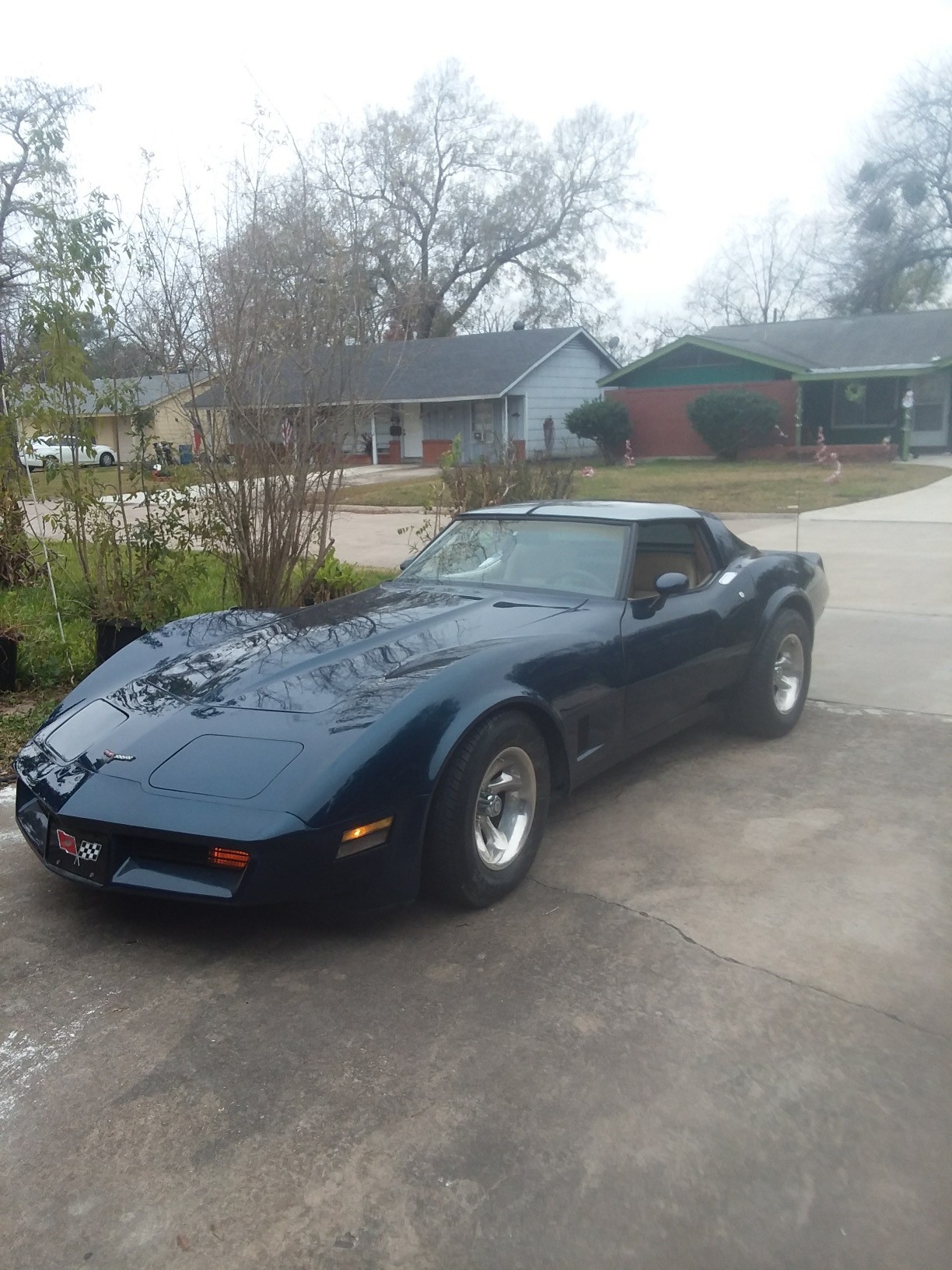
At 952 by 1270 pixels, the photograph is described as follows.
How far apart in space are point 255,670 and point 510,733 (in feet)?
3.40

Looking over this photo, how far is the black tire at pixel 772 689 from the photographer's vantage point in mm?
5727

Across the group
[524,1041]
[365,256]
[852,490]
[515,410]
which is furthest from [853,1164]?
[515,410]

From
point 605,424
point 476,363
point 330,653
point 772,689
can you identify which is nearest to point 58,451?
point 330,653

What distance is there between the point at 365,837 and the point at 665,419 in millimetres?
29310

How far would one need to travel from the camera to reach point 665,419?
1233 inches

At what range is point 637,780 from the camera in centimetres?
530

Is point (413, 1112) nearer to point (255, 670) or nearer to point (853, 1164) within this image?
point (853, 1164)

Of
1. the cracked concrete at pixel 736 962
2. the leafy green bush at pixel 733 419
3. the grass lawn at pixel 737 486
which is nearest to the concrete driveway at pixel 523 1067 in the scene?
the cracked concrete at pixel 736 962

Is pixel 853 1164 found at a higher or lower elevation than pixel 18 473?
lower

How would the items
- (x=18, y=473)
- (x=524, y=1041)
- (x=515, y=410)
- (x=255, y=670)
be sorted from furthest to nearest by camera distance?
(x=515, y=410), (x=18, y=473), (x=255, y=670), (x=524, y=1041)

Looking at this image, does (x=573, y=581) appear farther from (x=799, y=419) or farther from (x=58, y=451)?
(x=799, y=419)

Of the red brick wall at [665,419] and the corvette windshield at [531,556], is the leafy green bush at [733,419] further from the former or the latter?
the corvette windshield at [531,556]

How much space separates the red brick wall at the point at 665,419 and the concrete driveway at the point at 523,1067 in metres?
27.1

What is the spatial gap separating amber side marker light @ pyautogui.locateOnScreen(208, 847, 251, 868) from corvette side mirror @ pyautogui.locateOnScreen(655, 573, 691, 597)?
2.44m
